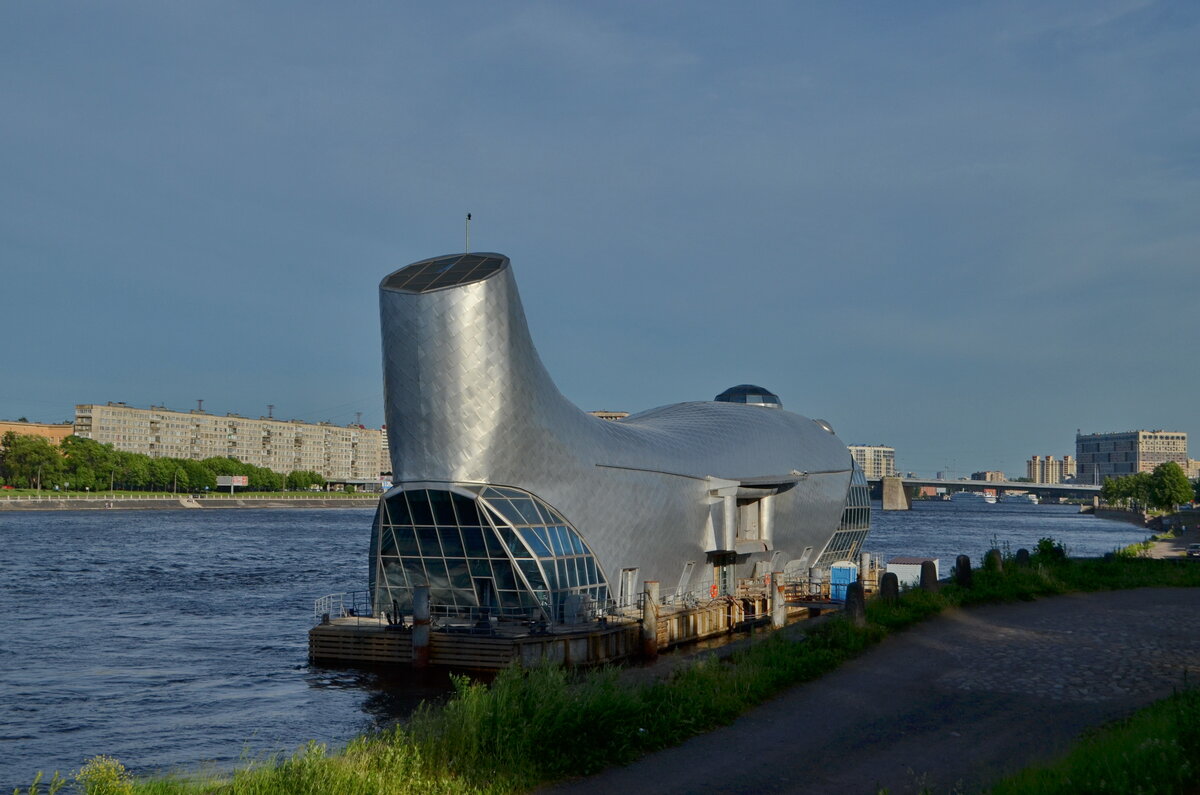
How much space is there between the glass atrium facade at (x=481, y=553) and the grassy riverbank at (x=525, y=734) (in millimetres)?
11752

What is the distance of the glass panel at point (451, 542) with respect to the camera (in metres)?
39.6

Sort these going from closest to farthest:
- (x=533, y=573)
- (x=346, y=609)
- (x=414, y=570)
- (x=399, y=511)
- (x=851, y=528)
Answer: (x=533, y=573), (x=399, y=511), (x=414, y=570), (x=346, y=609), (x=851, y=528)

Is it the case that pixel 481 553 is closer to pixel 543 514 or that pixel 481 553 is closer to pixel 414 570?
pixel 543 514

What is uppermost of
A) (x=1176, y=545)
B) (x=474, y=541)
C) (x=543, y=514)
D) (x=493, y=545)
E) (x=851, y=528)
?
(x=543, y=514)

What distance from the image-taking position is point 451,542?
39.8 metres

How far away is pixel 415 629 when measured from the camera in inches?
1452

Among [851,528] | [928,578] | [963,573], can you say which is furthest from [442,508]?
[851,528]

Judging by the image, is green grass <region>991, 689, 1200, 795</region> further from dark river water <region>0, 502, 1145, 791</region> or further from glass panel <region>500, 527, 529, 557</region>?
glass panel <region>500, 527, 529, 557</region>

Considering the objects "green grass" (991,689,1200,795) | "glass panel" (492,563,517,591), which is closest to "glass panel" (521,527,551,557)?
"glass panel" (492,563,517,591)

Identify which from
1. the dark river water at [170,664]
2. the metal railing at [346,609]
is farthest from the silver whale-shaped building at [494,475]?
the dark river water at [170,664]

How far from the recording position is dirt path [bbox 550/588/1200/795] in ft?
62.1

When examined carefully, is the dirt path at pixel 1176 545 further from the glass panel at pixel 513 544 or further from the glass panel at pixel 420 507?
the glass panel at pixel 420 507

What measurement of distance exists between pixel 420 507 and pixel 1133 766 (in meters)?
28.3

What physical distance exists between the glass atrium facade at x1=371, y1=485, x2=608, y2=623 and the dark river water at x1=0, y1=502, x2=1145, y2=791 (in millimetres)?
3674
